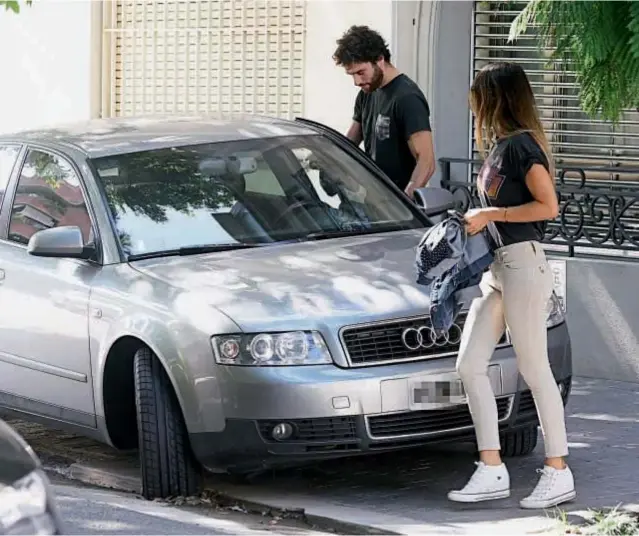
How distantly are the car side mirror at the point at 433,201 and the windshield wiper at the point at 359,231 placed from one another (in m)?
0.17

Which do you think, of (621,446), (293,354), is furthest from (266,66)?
(293,354)

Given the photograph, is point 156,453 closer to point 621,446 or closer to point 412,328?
point 412,328

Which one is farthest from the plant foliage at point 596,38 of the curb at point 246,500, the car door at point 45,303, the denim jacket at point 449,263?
the car door at point 45,303

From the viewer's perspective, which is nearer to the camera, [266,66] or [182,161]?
[182,161]

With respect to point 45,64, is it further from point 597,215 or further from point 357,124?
point 597,215

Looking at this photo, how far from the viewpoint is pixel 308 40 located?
42.6ft

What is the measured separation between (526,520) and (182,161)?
2.64 meters

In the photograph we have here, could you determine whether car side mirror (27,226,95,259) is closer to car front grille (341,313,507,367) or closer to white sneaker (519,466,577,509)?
car front grille (341,313,507,367)

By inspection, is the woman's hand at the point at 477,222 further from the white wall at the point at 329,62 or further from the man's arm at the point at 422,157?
the white wall at the point at 329,62

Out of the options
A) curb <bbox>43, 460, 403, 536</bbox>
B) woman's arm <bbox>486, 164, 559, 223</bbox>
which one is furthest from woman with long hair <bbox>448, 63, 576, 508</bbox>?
curb <bbox>43, 460, 403, 536</bbox>

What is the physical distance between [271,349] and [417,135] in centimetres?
269

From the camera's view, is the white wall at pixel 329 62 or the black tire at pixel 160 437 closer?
the black tire at pixel 160 437

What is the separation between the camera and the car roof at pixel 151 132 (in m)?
8.19

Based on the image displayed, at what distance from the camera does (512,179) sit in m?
6.72
